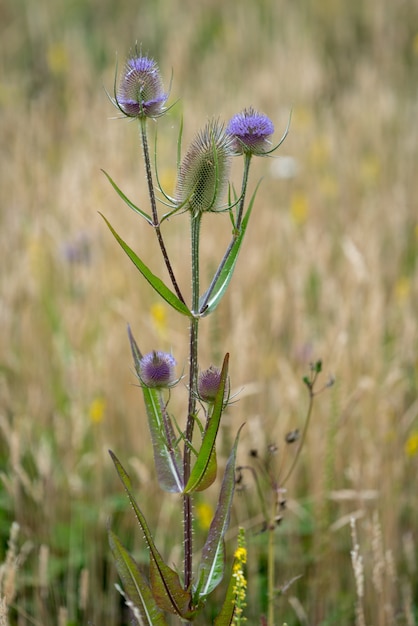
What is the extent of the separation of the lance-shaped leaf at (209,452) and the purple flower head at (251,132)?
1.11 ft

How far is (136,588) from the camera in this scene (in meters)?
1.18

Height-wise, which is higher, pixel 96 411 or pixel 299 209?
pixel 299 209

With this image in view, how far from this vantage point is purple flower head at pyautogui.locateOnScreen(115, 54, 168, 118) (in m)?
1.12

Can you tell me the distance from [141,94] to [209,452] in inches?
21.0

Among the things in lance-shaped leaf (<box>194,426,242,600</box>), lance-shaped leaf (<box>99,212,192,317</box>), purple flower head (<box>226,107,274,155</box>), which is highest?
purple flower head (<box>226,107,274,155</box>)

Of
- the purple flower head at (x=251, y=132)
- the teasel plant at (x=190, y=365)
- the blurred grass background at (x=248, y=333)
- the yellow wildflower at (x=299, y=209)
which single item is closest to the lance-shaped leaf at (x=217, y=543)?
the teasel plant at (x=190, y=365)

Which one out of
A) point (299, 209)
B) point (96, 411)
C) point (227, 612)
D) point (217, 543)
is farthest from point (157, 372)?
point (299, 209)

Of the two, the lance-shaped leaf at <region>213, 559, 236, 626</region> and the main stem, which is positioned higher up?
the main stem

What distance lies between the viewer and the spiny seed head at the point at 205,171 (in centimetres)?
113

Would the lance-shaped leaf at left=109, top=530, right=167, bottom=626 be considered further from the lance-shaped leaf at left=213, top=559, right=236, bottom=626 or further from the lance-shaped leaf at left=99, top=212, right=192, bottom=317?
the lance-shaped leaf at left=99, top=212, right=192, bottom=317

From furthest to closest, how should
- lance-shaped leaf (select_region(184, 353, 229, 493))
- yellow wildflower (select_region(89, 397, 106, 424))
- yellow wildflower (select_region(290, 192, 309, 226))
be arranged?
1. yellow wildflower (select_region(290, 192, 309, 226))
2. yellow wildflower (select_region(89, 397, 106, 424))
3. lance-shaped leaf (select_region(184, 353, 229, 493))

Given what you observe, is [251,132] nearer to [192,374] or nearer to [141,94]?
[141,94]

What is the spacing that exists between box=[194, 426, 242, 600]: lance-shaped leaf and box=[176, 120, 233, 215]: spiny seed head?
395 mm

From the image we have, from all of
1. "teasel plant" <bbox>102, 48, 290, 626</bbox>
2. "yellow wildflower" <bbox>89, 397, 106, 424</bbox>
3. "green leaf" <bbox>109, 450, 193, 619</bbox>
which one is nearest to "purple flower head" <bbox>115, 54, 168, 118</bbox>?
"teasel plant" <bbox>102, 48, 290, 626</bbox>
